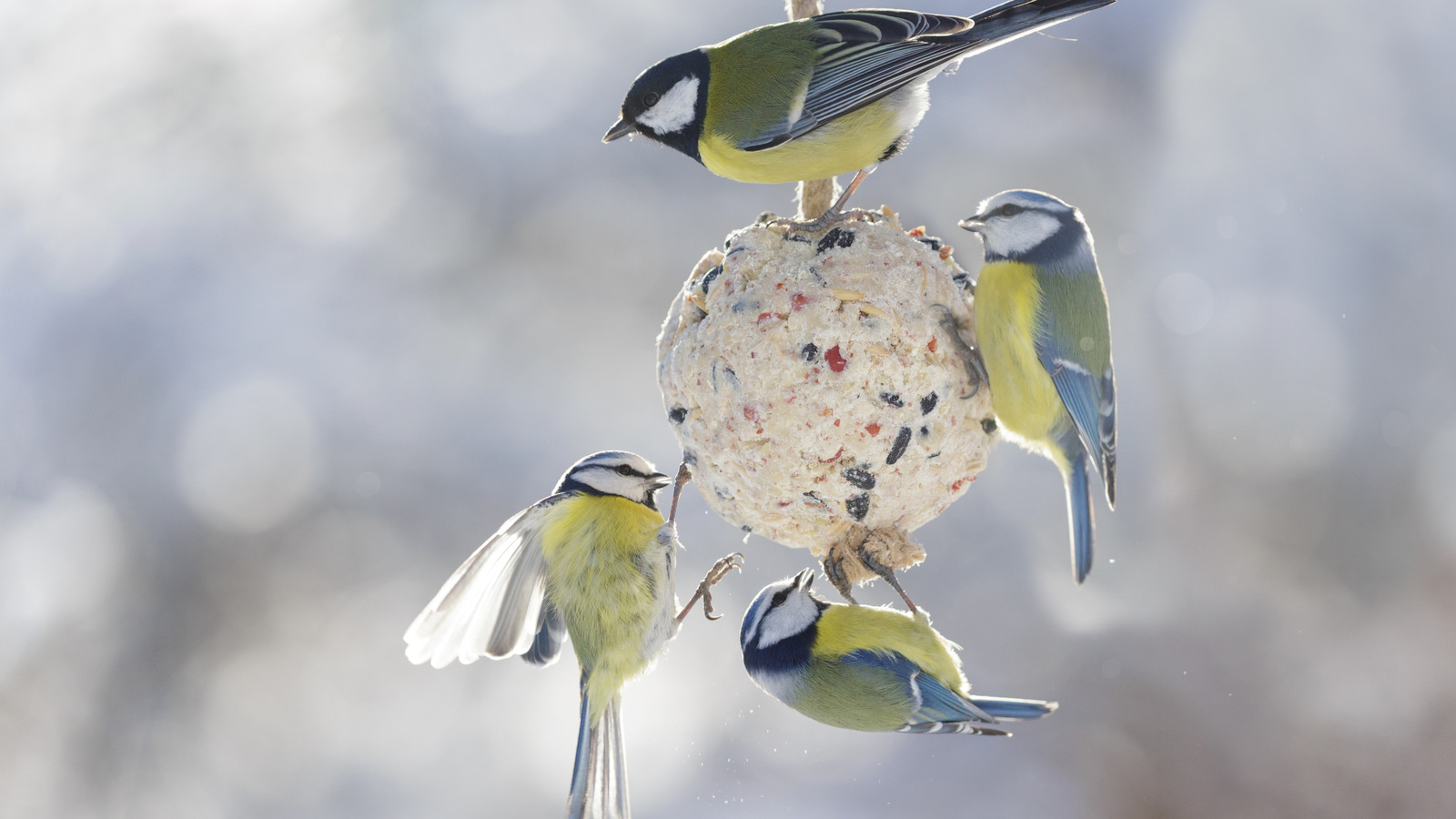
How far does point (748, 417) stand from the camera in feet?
6.13

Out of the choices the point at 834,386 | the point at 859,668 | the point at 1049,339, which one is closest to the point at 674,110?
the point at 834,386

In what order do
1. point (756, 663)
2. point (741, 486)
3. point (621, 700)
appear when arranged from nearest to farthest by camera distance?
1. point (741, 486)
2. point (756, 663)
3. point (621, 700)

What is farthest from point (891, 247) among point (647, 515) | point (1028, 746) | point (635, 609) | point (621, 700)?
point (1028, 746)

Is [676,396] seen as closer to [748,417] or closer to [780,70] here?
[748,417]

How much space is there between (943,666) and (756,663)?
1.41 feet

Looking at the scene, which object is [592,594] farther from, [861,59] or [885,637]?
[861,59]

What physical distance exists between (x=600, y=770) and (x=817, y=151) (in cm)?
151

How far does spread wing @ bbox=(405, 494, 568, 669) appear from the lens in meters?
2.11

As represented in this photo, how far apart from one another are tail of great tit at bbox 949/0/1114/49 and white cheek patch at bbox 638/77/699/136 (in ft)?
1.81

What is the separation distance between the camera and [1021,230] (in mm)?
2014

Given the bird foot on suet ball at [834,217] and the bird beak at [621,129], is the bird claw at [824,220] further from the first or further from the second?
the bird beak at [621,129]

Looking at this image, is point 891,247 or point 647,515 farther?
point 647,515

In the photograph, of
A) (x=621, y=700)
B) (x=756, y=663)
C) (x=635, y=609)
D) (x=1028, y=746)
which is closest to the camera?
(x=756, y=663)

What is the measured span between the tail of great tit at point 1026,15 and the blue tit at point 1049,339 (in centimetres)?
44
